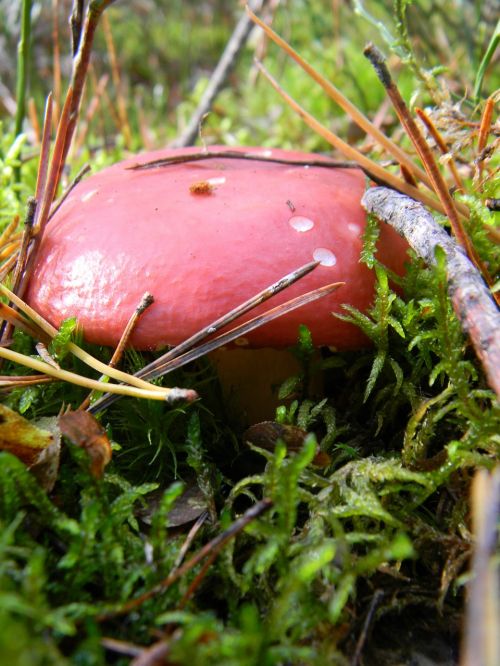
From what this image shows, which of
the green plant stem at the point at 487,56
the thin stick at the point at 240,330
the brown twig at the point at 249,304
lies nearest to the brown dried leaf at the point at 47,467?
the thin stick at the point at 240,330

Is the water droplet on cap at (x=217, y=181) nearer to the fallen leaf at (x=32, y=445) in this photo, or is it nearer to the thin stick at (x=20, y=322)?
the thin stick at (x=20, y=322)

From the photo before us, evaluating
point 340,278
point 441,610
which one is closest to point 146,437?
point 340,278

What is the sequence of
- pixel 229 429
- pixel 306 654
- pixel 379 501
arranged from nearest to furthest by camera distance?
pixel 306 654
pixel 379 501
pixel 229 429

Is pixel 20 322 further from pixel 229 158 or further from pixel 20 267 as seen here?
pixel 229 158

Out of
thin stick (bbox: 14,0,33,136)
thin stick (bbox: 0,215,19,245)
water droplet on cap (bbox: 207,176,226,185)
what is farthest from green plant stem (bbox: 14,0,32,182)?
water droplet on cap (bbox: 207,176,226,185)

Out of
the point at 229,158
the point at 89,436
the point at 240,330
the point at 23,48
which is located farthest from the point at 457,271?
the point at 23,48

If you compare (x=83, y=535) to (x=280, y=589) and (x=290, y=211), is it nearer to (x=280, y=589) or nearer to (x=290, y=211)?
(x=280, y=589)
